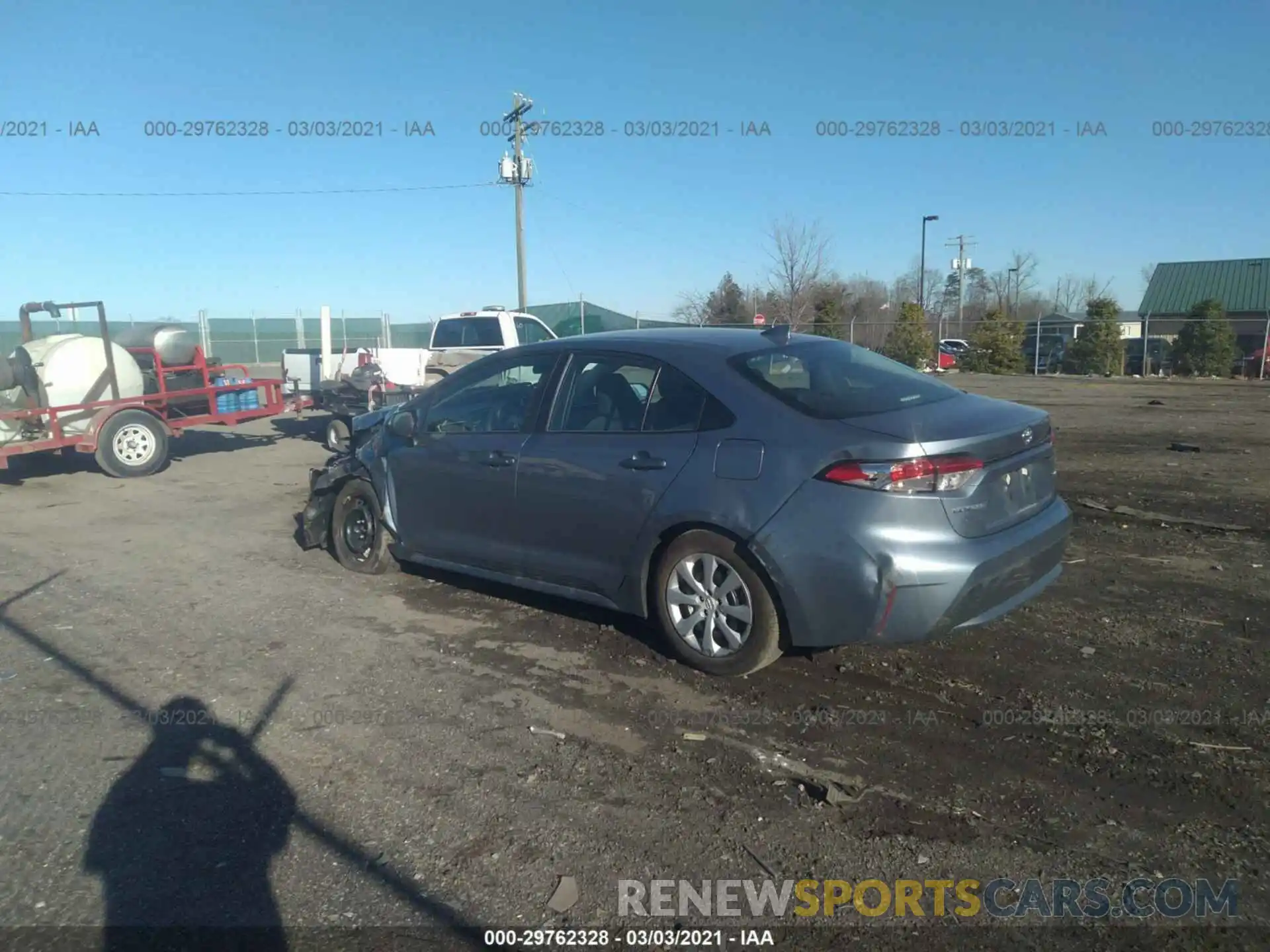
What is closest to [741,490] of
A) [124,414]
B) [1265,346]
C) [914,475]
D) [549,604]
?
[914,475]

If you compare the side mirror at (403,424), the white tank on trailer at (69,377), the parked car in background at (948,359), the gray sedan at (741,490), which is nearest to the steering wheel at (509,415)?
the gray sedan at (741,490)

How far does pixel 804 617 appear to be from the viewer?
13.5 ft

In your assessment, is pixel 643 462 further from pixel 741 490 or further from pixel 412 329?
pixel 412 329

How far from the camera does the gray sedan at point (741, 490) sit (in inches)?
155

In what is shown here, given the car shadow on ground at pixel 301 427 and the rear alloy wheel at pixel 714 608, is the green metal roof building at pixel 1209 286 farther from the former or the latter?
the rear alloy wheel at pixel 714 608

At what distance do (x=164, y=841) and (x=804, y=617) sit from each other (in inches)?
103

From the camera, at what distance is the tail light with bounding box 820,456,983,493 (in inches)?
153

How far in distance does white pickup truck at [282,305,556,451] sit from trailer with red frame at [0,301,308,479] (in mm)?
1243

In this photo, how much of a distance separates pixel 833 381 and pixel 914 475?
33.9 inches

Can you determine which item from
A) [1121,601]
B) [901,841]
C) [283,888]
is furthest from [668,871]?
[1121,601]

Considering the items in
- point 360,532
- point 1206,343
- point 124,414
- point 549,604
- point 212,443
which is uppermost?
point 1206,343

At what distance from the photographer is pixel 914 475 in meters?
3.89

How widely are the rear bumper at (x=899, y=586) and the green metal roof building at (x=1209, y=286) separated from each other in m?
40.0

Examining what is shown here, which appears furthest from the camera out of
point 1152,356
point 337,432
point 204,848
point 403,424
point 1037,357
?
point 1037,357
